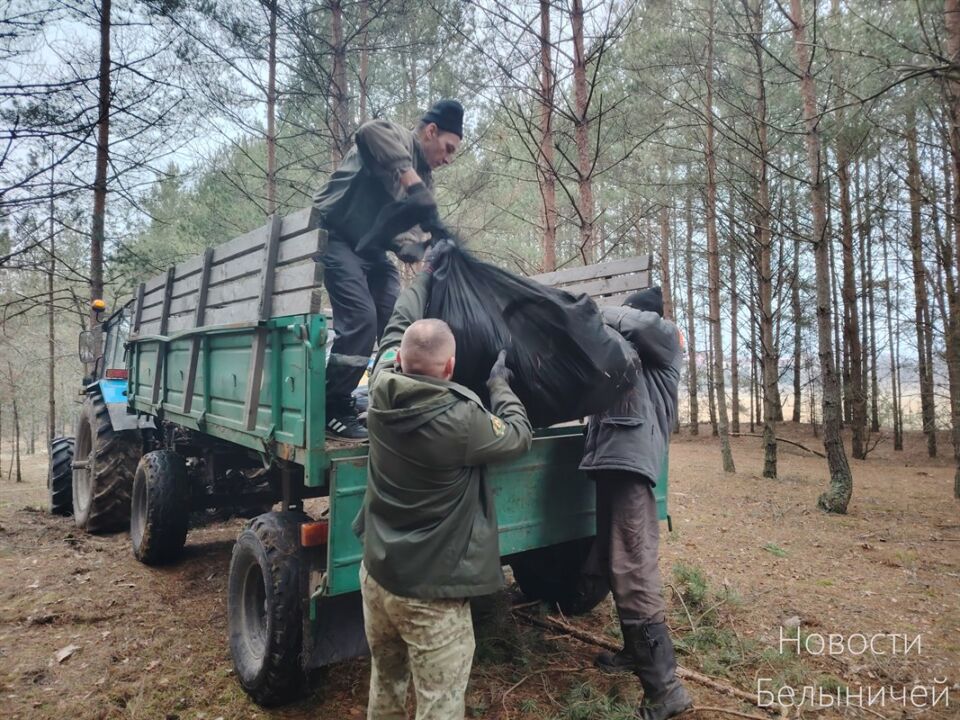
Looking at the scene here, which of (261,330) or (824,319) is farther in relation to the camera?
(824,319)

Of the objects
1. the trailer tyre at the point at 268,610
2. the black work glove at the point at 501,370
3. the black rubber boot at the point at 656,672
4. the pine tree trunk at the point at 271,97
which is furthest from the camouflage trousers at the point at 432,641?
the pine tree trunk at the point at 271,97

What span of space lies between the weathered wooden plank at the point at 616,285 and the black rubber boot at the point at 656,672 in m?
1.79

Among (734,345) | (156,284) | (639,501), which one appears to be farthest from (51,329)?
(734,345)

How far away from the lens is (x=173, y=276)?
401 centimetres

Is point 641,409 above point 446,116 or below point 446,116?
below

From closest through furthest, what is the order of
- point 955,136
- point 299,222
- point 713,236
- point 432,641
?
point 432,641, point 299,222, point 955,136, point 713,236

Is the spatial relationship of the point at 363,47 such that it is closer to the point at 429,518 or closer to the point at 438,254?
the point at 438,254

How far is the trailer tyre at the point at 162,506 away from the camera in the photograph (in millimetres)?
3994

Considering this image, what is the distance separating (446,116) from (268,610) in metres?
2.58

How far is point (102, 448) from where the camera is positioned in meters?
5.07

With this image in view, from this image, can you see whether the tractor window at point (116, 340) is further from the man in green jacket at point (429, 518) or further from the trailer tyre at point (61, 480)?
the man in green jacket at point (429, 518)

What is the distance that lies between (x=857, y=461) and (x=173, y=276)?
1298cm

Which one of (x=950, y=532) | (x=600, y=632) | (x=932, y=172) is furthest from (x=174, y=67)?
(x=932, y=172)

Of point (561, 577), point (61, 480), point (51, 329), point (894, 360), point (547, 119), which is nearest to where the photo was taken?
point (561, 577)
